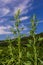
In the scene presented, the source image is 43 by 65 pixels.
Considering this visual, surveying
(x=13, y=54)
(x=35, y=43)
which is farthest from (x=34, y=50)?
(x=13, y=54)

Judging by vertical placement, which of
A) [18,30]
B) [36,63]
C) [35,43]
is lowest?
[36,63]

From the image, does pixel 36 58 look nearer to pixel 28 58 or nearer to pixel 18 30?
pixel 28 58

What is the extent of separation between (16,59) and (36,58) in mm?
1473

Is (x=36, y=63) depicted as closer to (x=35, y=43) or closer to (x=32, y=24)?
(x=35, y=43)

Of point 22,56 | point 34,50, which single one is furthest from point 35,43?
point 22,56

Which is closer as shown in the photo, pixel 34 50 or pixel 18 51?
pixel 34 50

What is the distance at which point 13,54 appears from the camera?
10406 millimetres

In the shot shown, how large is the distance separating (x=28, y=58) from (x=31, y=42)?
613mm

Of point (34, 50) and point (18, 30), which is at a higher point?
point (18, 30)

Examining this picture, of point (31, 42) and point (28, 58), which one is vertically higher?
point (31, 42)

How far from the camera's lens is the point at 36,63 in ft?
29.0

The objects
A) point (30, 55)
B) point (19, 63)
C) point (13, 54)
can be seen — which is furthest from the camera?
point (13, 54)

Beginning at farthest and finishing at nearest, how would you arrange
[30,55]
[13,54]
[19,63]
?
[13,54] < [19,63] < [30,55]

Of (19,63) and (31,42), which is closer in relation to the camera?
(31,42)
